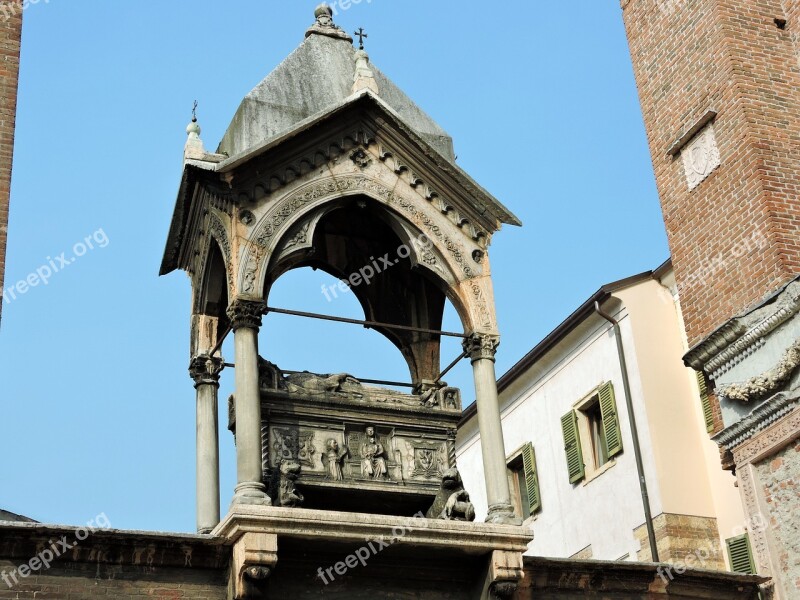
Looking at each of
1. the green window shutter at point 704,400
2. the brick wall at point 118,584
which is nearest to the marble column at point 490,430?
the brick wall at point 118,584

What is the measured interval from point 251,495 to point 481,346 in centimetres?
308

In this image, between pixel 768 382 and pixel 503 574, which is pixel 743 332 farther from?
pixel 503 574

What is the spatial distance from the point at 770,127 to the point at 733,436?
3.55 metres

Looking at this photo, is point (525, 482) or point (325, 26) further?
point (525, 482)

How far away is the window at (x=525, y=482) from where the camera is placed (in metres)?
26.0

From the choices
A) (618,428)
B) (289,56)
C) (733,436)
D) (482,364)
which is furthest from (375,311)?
(618,428)

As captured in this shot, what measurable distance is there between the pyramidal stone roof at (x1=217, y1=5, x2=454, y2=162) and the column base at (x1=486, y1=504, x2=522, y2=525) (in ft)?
12.6

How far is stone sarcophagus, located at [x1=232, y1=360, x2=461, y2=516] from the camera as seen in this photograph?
44.4ft

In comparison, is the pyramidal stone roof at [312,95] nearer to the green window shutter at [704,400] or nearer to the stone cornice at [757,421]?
the stone cornice at [757,421]

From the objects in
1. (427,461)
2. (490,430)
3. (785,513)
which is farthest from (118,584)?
(785,513)

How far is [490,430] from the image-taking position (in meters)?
13.6

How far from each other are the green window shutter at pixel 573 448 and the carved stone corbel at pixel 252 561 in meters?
13.2

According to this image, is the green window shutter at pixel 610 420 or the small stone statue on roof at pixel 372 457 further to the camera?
the green window shutter at pixel 610 420

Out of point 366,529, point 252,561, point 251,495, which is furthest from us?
point 366,529
